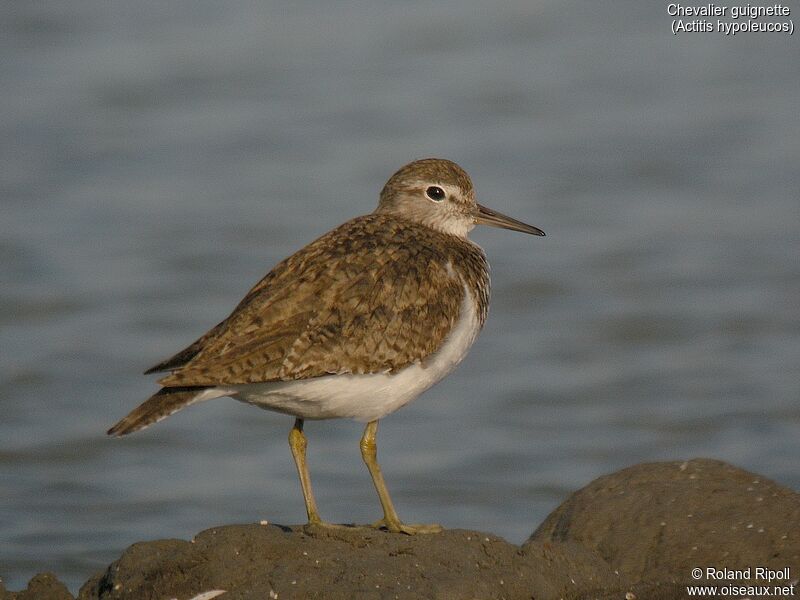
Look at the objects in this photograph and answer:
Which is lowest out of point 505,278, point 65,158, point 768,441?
point 768,441

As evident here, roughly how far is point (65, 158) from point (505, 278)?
668cm

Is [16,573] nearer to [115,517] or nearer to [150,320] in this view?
[115,517]

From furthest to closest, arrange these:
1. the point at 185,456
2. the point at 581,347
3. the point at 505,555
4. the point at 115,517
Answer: the point at 581,347 → the point at 185,456 → the point at 115,517 → the point at 505,555

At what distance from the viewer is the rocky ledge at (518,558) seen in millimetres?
7746

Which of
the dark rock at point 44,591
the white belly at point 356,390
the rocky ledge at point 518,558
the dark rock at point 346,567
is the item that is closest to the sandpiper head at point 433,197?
the white belly at point 356,390

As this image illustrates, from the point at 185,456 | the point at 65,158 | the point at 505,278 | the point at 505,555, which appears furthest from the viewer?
the point at 65,158

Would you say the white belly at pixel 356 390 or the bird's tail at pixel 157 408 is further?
the white belly at pixel 356 390

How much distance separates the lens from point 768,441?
1351 cm

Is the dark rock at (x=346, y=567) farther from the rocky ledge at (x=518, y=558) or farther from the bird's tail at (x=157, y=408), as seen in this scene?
the bird's tail at (x=157, y=408)

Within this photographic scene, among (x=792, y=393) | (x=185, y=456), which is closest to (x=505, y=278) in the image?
(x=792, y=393)

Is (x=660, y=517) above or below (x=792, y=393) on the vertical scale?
above
